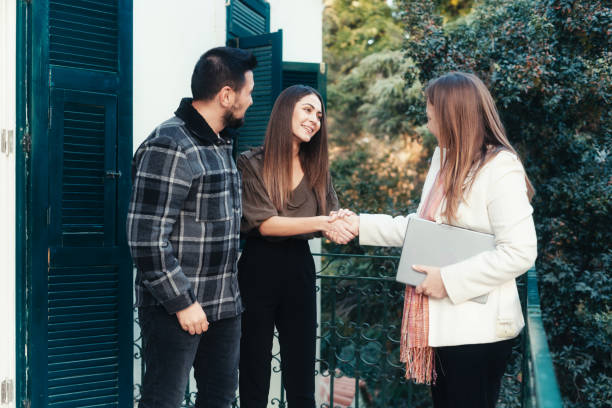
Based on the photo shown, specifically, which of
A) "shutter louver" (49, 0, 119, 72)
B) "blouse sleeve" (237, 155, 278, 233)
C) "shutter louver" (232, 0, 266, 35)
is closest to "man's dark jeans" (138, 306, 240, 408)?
"blouse sleeve" (237, 155, 278, 233)

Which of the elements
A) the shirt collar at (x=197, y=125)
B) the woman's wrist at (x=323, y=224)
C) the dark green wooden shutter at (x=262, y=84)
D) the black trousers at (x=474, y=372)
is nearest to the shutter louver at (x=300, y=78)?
the dark green wooden shutter at (x=262, y=84)

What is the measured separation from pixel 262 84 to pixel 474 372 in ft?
9.30

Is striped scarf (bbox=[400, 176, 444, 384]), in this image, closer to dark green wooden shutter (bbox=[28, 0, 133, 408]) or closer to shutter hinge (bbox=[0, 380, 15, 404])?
dark green wooden shutter (bbox=[28, 0, 133, 408])

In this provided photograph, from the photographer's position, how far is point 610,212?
5.55 metres

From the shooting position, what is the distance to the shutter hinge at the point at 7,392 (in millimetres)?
2945

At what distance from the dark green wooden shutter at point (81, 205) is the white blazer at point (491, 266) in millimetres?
1878

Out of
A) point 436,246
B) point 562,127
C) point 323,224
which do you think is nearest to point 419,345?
point 436,246

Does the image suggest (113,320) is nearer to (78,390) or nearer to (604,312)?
(78,390)

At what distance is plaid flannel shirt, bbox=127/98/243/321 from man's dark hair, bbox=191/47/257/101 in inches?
3.7

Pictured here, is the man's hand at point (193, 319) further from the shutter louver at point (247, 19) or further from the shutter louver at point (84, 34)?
the shutter louver at point (247, 19)

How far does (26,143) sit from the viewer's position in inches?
114

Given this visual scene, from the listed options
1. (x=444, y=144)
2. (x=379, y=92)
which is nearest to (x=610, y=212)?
(x=444, y=144)

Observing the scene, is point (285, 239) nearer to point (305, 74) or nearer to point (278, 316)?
point (278, 316)

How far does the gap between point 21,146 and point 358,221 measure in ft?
5.59
